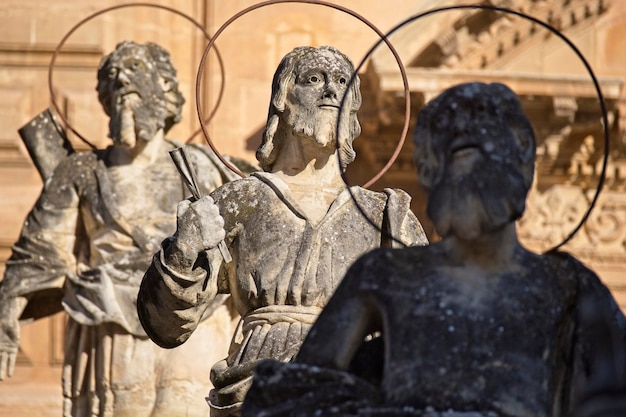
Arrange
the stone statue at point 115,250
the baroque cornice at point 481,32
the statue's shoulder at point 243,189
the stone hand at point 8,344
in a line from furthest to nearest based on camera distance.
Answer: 1. the baroque cornice at point 481,32
2. the stone statue at point 115,250
3. the stone hand at point 8,344
4. the statue's shoulder at point 243,189

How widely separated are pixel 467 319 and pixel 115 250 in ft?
25.3

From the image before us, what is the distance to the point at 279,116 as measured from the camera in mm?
13102

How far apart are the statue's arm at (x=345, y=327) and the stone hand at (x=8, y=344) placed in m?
6.52

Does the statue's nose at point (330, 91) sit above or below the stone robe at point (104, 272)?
above

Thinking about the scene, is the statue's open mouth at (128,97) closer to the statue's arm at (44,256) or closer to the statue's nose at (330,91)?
the statue's arm at (44,256)

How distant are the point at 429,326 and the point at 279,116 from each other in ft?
10.1

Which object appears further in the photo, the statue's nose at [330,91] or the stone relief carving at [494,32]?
the stone relief carving at [494,32]

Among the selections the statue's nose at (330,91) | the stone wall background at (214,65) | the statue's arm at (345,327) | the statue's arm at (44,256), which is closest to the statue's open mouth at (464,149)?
the statue's arm at (345,327)

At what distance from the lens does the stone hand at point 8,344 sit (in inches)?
663

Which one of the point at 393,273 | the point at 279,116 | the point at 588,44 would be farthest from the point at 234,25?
the point at 393,273

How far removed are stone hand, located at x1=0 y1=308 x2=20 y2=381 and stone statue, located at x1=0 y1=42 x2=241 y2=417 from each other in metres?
0.01

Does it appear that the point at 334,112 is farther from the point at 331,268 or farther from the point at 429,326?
the point at 429,326

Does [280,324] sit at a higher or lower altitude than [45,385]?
higher

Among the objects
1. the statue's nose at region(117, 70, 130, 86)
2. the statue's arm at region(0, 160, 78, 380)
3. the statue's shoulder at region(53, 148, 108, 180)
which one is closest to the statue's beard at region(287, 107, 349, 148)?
the statue's arm at region(0, 160, 78, 380)
